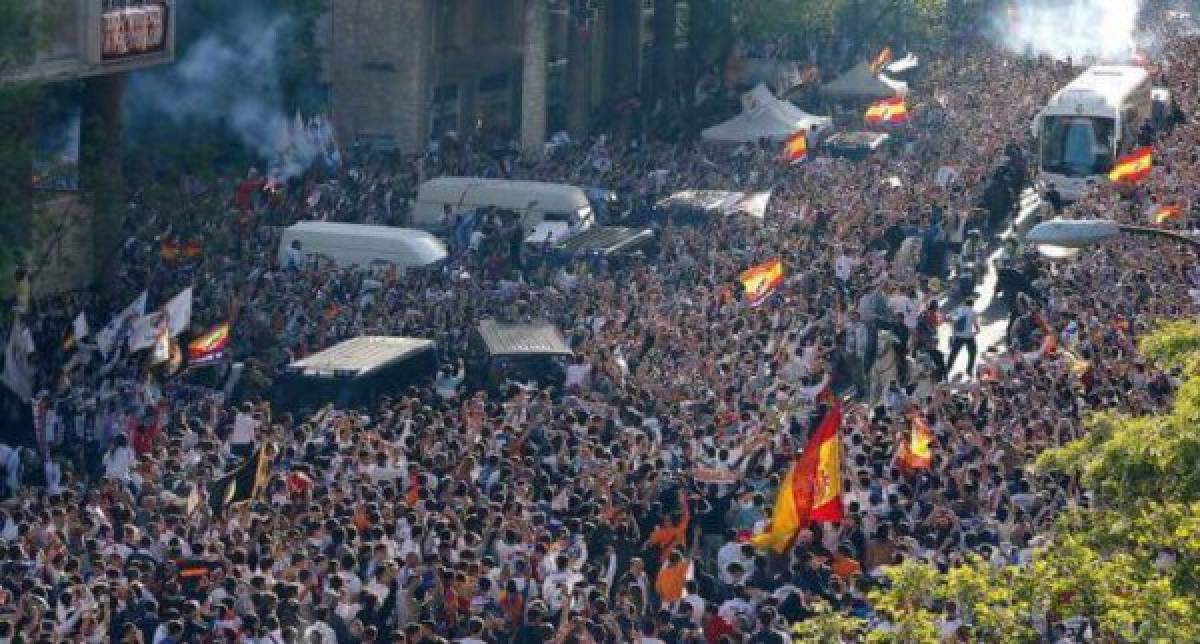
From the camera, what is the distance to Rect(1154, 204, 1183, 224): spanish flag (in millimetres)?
32406

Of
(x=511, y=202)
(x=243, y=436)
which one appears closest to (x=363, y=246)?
(x=511, y=202)

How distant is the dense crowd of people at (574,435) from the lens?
56.6 ft

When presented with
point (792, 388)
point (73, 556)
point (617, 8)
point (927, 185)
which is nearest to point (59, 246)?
point (792, 388)

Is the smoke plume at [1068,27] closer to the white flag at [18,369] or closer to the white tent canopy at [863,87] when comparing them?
the white tent canopy at [863,87]

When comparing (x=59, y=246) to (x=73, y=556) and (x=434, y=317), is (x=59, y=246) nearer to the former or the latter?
(x=434, y=317)

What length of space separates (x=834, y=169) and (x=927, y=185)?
13.6 feet

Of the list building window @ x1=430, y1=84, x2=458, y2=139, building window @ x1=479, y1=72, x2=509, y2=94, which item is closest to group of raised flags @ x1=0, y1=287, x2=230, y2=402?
building window @ x1=430, y1=84, x2=458, y2=139

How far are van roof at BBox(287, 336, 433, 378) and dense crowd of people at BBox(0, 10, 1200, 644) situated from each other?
467 mm

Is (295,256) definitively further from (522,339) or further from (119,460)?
(119,460)

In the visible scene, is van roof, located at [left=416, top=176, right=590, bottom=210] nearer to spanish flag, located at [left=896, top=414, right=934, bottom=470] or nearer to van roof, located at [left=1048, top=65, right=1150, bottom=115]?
van roof, located at [left=1048, top=65, right=1150, bottom=115]

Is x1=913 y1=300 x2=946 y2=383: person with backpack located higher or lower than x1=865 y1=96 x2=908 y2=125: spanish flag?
higher

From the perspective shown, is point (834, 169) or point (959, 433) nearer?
point (959, 433)

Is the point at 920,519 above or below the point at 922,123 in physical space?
above

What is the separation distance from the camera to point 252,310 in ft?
93.1
